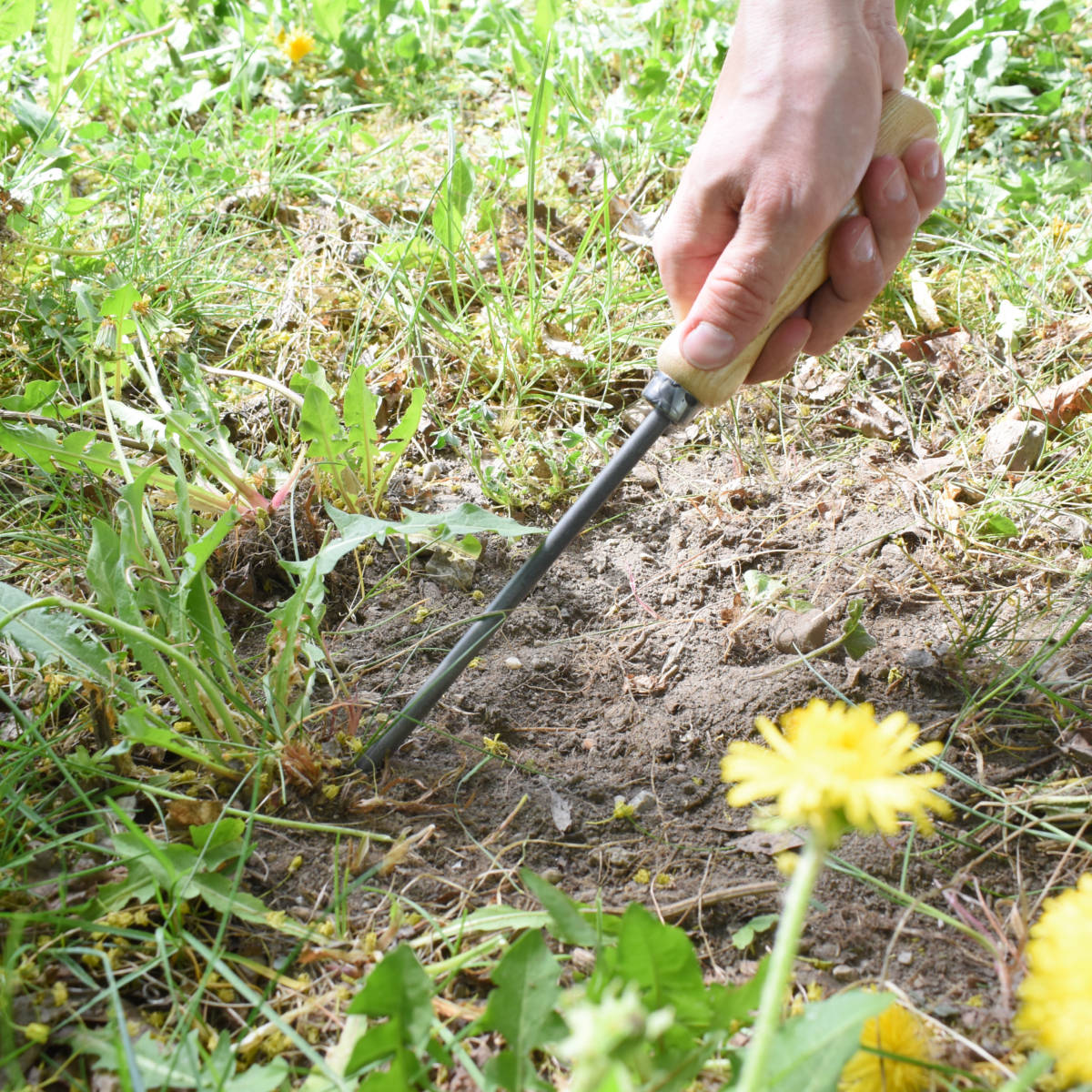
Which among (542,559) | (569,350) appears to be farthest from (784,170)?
(569,350)

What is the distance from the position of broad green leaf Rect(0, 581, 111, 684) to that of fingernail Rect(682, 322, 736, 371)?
104cm

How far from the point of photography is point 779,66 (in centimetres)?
155

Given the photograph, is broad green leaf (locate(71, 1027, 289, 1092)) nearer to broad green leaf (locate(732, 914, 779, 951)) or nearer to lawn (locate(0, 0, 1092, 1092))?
lawn (locate(0, 0, 1092, 1092))

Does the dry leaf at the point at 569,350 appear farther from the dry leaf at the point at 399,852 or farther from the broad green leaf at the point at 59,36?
the broad green leaf at the point at 59,36

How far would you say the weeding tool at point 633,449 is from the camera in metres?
1.53

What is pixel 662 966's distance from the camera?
0.95 metres

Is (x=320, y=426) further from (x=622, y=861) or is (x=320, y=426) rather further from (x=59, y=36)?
(x=59, y=36)

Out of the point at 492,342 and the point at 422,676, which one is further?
the point at 492,342

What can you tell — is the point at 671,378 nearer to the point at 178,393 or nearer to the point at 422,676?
the point at 422,676

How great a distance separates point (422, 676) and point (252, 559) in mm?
448

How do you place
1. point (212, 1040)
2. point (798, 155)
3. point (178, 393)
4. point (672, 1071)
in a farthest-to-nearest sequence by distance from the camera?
point (178, 393)
point (798, 155)
point (212, 1040)
point (672, 1071)

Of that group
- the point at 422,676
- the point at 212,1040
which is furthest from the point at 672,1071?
the point at 422,676

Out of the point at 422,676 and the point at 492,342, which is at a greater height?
the point at 492,342

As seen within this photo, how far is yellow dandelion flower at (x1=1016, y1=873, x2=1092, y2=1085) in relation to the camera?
696 millimetres
